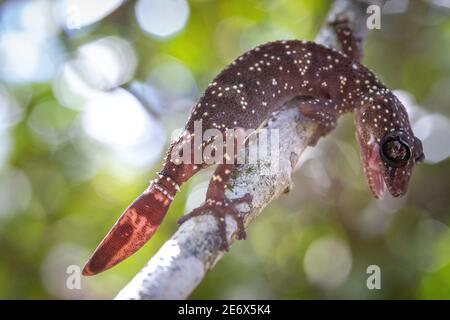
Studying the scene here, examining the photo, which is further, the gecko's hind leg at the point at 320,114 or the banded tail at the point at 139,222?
the gecko's hind leg at the point at 320,114

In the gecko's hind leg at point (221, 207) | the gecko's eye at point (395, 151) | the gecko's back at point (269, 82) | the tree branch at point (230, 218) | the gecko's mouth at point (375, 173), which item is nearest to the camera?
the tree branch at point (230, 218)

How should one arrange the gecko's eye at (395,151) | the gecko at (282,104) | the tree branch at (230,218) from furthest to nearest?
the gecko's eye at (395,151)
the gecko at (282,104)
the tree branch at (230,218)

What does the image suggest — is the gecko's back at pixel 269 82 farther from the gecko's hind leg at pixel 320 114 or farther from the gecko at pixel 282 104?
the gecko's hind leg at pixel 320 114

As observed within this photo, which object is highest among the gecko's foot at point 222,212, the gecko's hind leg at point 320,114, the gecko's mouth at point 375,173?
the gecko's hind leg at point 320,114

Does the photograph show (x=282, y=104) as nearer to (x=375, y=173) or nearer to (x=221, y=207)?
(x=375, y=173)

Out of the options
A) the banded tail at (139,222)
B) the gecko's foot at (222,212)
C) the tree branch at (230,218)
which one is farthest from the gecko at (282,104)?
the gecko's foot at (222,212)

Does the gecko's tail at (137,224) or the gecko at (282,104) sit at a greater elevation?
the gecko at (282,104)

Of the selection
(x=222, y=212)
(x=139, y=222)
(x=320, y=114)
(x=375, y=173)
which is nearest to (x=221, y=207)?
(x=222, y=212)
